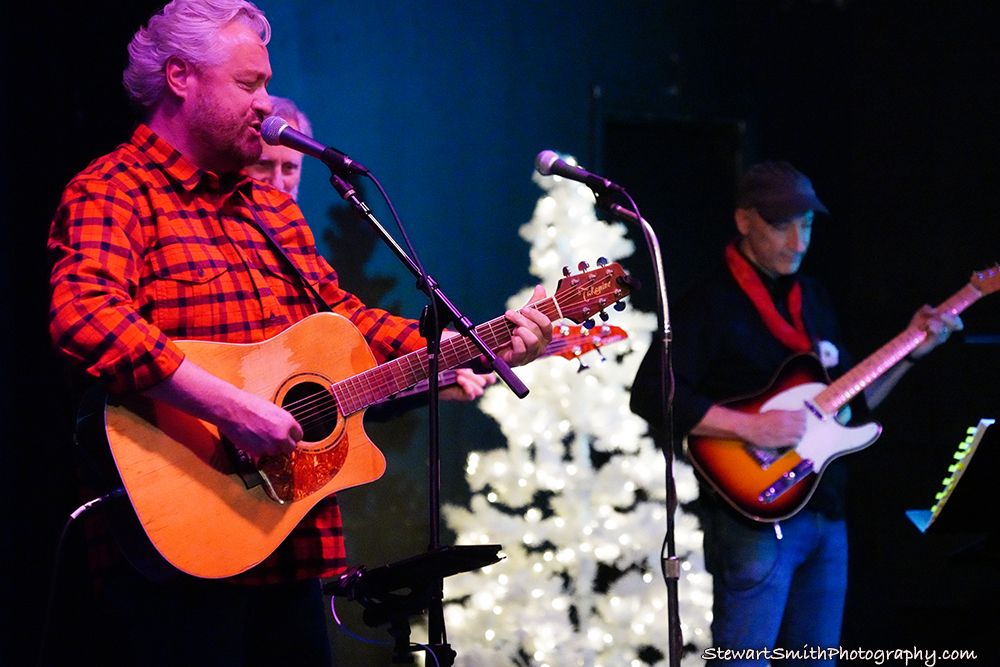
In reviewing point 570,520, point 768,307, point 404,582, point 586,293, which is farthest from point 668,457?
point 570,520

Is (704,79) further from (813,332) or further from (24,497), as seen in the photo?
(24,497)

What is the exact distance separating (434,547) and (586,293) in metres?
0.95

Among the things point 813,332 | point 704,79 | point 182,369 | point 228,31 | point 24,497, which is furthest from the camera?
point 704,79

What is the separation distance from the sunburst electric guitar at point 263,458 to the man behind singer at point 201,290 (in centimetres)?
7

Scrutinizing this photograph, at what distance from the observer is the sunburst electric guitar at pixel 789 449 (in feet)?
12.4

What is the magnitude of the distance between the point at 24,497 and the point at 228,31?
1722mm

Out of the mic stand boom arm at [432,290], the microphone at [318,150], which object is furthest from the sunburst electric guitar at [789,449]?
the microphone at [318,150]

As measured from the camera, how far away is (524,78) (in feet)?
16.6

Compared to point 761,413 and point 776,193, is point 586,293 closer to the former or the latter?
point 761,413

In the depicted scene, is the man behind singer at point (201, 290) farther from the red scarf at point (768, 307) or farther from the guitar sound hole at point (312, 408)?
the red scarf at point (768, 307)

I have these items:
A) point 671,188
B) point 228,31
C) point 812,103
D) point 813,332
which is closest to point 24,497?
point 228,31

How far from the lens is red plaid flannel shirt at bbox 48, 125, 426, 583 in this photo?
224 centimetres

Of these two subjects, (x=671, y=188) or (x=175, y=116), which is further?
(x=671, y=188)

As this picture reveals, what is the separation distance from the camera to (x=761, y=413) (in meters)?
3.88
